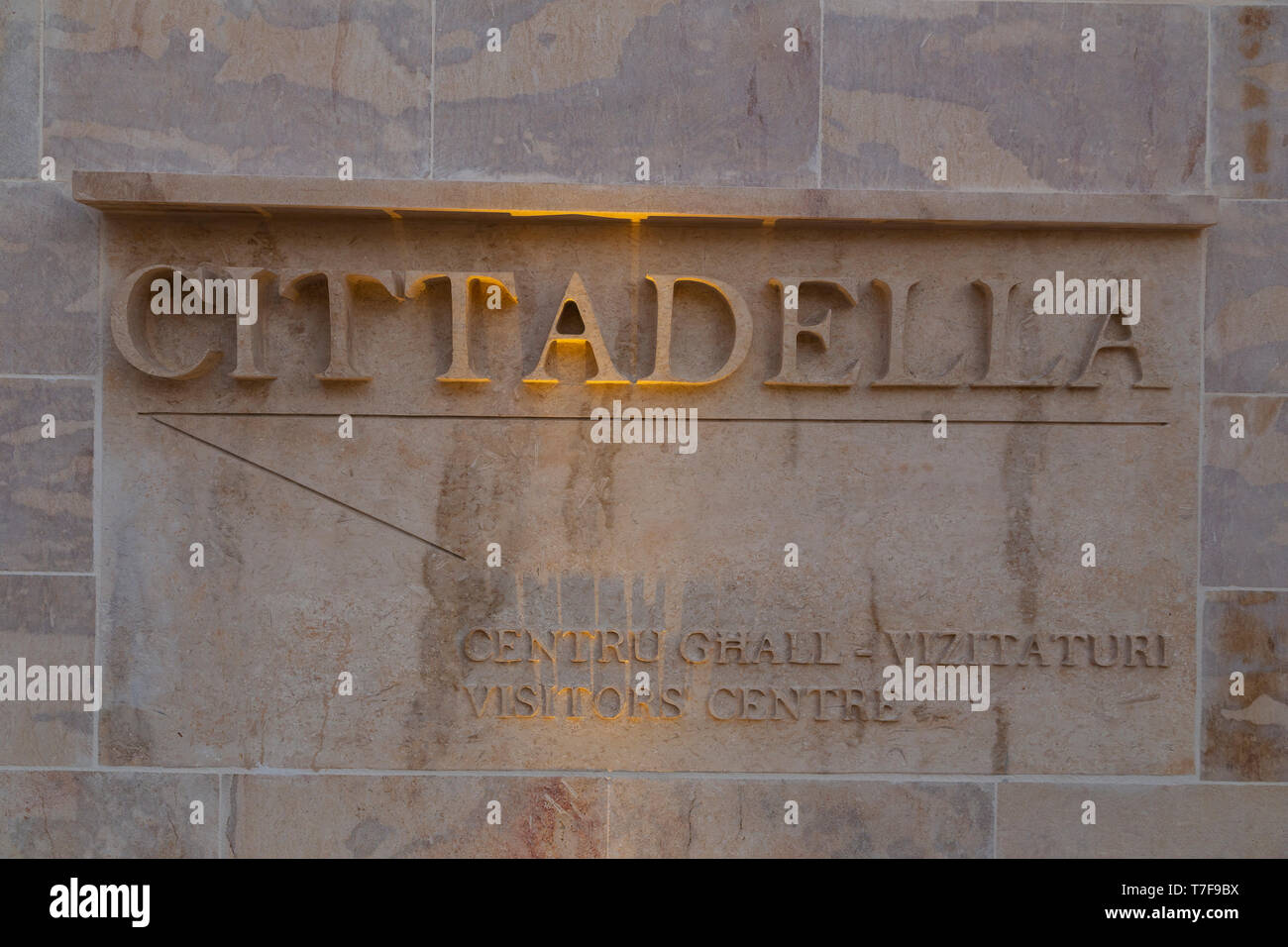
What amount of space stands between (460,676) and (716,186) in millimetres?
2986

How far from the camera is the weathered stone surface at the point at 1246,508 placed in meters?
4.90

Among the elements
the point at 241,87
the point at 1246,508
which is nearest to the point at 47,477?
the point at 241,87

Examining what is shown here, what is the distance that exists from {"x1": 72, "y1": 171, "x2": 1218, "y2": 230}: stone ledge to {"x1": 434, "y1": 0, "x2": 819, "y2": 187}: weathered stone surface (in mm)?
241

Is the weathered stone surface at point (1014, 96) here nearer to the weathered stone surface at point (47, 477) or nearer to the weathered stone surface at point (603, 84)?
the weathered stone surface at point (603, 84)

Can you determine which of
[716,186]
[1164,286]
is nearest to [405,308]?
[716,186]

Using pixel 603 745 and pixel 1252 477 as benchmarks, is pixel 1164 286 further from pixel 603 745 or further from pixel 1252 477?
pixel 603 745

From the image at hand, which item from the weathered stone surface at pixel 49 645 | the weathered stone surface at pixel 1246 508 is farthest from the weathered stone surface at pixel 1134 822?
the weathered stone surface at pixel 49 645

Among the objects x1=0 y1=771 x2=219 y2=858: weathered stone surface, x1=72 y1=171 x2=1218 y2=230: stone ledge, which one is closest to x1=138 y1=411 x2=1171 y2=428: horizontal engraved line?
x1=72 y1=171 x2=1218 y2=230: stone ledge

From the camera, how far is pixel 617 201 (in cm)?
468

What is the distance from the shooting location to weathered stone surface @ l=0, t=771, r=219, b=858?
192 inches

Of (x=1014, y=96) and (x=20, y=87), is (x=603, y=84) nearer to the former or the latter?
(x=1014, y=96)

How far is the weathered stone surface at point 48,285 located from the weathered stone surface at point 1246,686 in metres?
6.30

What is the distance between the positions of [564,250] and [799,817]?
11.0 feet

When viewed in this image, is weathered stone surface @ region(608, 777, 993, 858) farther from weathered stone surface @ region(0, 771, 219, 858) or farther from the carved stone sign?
weathered stone surface @ region(0, 771, 219, 858)
